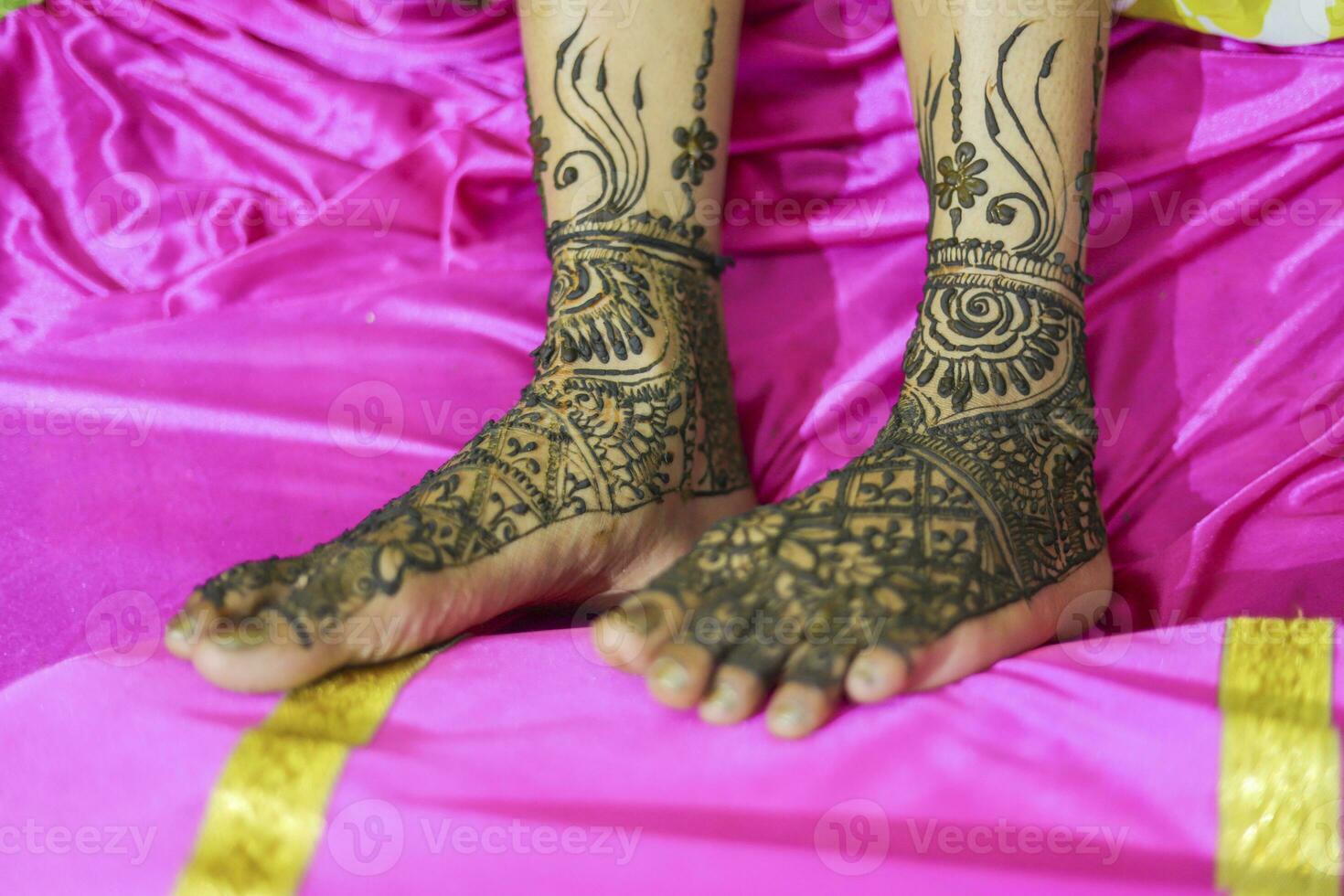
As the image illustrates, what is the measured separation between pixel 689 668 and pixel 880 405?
0.50m

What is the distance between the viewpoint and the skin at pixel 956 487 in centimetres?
67

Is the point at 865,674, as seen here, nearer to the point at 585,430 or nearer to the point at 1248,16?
the point at 585,430

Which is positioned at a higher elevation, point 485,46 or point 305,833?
point 485,46

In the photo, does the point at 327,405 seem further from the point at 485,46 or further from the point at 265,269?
the point at 485,46

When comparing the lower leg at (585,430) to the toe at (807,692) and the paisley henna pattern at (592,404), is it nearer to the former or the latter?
the paisley henna pattern at (592,404)

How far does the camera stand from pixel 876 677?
0.65 meters

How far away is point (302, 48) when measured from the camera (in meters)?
1.33

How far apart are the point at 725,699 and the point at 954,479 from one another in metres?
0.27

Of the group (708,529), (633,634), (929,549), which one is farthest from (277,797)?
(929,549)

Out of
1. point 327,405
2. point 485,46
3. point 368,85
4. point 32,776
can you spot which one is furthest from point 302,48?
point 32,776

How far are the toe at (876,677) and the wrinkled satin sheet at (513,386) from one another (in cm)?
2

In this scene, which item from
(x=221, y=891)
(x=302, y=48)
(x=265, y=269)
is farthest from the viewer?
(x=302, y=48)

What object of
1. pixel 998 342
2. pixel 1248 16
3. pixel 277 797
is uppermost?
pixel 1248 16

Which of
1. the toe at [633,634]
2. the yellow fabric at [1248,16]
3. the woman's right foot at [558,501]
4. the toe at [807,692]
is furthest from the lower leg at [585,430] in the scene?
the yellow fabric at [1248,16]
